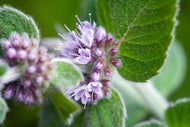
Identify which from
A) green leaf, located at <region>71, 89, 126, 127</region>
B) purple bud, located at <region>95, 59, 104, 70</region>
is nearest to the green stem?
green leaf, located at <region>71, 89, 126, 127</region>

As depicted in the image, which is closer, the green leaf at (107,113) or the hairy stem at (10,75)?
the hairy stem at (10,75)

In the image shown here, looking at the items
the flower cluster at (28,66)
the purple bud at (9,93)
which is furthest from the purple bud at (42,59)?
the purple bud at (9,93)

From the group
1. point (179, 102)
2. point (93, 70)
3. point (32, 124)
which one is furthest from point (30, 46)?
point (32, 124)

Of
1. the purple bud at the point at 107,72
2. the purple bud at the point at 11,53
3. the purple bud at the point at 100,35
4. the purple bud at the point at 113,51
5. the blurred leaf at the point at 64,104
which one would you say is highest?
the purple bud at the point at 100,35

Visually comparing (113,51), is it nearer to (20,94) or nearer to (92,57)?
(92,57)

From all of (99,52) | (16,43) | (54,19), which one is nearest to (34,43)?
(16,43)

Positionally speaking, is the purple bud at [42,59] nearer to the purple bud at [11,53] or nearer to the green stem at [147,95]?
the purple bud at [11,53]

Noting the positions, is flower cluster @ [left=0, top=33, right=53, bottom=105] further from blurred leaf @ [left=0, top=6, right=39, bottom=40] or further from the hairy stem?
blurred leaf @ [left=0, top=6, right=39, bottom=40]

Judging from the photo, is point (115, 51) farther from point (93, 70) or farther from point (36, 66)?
point (36, 66)
